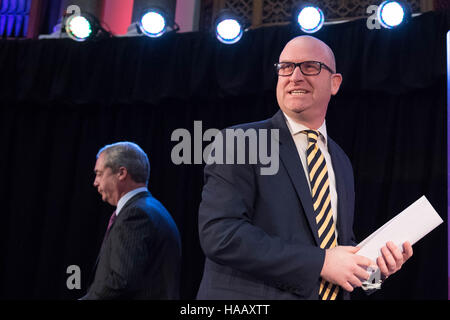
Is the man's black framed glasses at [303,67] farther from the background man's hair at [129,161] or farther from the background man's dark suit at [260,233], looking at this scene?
A: the background man's hair at [129,161]

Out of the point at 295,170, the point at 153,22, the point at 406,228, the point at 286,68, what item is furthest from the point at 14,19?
the point at 406,228

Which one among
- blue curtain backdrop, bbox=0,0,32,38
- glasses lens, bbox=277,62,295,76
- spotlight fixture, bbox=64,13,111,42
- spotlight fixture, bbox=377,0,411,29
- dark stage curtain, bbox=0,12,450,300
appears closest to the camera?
glasses lens, bbox=277,62,295,76

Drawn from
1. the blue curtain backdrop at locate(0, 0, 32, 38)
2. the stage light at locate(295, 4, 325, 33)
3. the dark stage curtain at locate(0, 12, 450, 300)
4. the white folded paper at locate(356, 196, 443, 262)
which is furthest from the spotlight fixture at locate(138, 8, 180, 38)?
the white folded paper at locate(356, 196, 443, 262)

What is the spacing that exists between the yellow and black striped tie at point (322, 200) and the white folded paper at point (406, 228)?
0.15 meters

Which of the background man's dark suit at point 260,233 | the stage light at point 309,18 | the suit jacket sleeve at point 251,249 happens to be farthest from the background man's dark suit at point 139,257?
the stage light at point 309,18

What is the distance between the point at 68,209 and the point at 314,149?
395cm

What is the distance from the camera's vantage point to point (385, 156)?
4406 millimetres

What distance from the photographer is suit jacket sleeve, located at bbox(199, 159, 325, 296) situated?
1689mm

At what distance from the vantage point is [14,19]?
629 centimetres

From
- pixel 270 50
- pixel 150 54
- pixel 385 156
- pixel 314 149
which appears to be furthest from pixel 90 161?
pixel 314 149

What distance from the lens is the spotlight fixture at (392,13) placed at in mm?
4023

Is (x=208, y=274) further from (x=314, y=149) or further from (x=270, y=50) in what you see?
(x=270, y=50)

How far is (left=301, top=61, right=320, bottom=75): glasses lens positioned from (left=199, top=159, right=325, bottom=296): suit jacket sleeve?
0.58 m

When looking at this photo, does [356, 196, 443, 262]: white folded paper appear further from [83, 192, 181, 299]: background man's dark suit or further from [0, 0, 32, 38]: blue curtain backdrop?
[0, 0, 32, 38]: blue curtain backdrop
